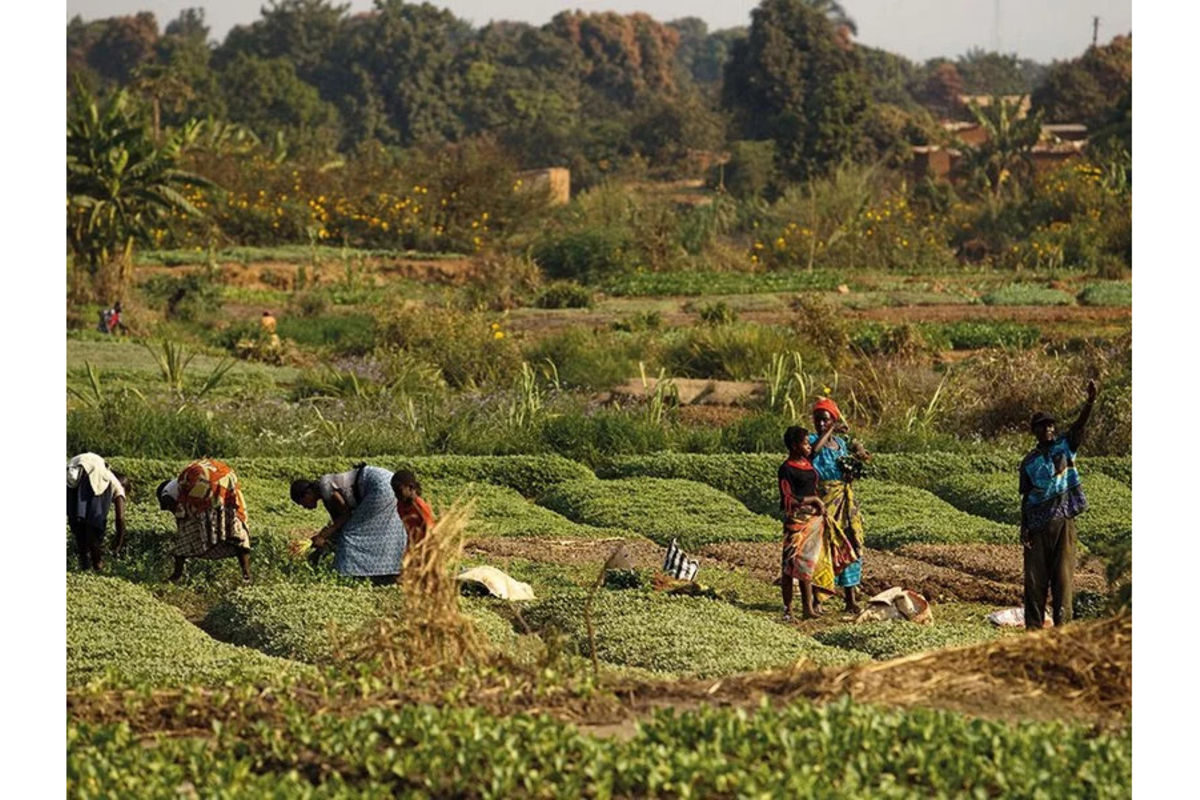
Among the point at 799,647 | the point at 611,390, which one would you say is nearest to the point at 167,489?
the point at 799,647

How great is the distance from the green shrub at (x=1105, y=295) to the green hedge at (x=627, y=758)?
2017 cm

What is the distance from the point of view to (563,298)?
26109 millimetres

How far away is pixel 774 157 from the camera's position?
1645 inches

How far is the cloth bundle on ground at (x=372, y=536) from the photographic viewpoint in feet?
33.9

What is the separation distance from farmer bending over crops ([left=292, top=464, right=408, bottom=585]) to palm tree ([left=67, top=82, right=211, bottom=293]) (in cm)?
1506

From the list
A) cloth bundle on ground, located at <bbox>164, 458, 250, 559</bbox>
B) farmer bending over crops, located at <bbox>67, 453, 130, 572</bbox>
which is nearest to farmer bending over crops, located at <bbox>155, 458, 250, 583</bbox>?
cloth bundle on ground, located at <bbox>164, 458, 250, 559</bbox>

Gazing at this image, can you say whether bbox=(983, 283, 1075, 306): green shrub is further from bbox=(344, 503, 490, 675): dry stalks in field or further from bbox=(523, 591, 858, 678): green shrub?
bbox=(344, 503, 490, 675): dry stalks in field

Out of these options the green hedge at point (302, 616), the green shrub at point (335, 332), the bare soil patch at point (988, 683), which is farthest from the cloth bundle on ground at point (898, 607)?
the green shrub at point (335, 332)

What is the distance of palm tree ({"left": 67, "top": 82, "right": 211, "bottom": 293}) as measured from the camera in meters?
25.1

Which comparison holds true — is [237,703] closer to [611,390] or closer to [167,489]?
[167,489]

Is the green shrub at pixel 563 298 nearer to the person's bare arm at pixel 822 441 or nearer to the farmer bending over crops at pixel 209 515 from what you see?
the farmer bending over crops at pixel 209 515

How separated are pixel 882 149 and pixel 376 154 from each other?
1036 centimetres

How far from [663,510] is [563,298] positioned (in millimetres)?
12991

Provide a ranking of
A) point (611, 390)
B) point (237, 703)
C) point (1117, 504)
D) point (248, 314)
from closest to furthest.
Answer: point (237, 703) → point (1117, 504) → point (611, 390) → point (248, 314)
